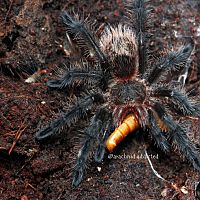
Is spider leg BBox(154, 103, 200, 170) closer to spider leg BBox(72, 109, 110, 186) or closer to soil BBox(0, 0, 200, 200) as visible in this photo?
soil BBox(0, 0, 200, 200)

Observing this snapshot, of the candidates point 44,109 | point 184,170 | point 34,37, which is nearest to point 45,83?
point 44,109

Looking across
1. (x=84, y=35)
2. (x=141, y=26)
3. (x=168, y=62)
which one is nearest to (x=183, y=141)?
(x=168, y=62)

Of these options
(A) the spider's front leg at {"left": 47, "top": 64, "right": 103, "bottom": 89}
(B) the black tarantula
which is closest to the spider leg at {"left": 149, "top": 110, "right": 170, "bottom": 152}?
(B) the black tarantula

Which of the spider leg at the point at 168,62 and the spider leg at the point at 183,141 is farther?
the spider leg at the point at 168,62

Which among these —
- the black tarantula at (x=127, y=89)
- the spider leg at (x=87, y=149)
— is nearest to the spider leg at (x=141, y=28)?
the black tarantula at (x=127, y=89)

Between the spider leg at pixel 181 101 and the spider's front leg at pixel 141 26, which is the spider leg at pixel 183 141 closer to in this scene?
the spider leg at pixel 181 101

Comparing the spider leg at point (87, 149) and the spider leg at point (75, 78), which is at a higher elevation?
the spider leg at point (75, 78)

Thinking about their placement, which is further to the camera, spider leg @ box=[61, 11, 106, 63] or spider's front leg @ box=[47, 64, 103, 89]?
spider leg @ box=[61, 11, 106, 63]
